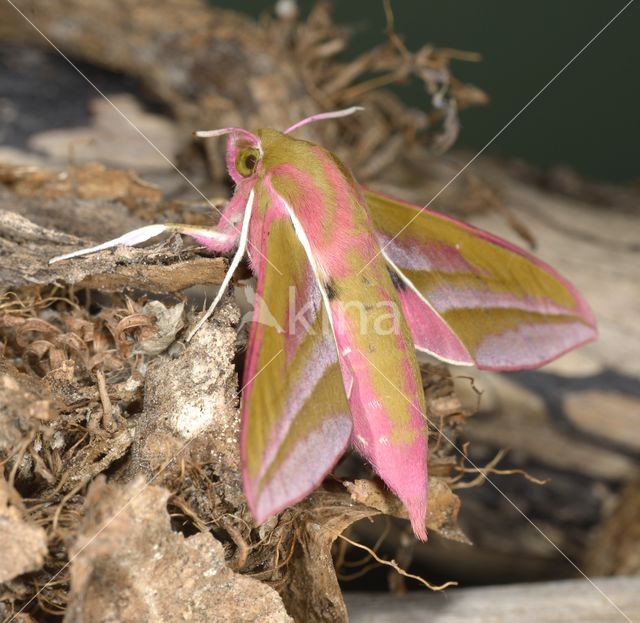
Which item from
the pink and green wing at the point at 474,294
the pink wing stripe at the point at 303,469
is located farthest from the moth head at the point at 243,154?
the pink wing stripe at the point at 303,469

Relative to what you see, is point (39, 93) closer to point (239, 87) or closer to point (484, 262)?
point (239, 87)

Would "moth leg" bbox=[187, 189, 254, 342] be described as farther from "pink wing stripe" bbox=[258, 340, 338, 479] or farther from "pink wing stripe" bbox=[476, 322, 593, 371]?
"pink wing stripe" bbox=[476, 322, 593, 371]

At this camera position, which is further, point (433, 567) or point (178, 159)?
point (433, 567)

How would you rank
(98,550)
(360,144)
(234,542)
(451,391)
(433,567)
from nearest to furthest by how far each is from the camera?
1. (98,550)
2. (234,542)
3. (451,391)
4. (360,144)
5. (433,567)

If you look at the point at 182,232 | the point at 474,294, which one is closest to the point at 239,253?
the point at 182,232

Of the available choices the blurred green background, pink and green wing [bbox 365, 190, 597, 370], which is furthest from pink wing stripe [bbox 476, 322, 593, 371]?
the blurred green background

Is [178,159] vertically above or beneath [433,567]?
above

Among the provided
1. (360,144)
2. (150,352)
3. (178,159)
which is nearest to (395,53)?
(360,144)
